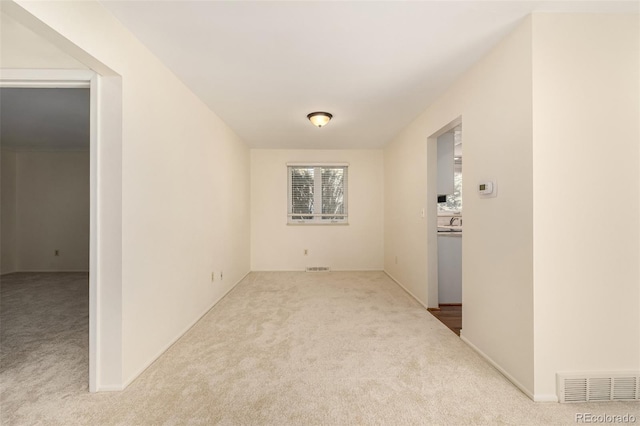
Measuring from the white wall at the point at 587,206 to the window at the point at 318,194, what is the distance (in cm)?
395

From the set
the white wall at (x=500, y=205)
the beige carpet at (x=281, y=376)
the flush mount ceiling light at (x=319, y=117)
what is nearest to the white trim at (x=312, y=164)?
the flush mount ceiling light at (x=319, y=117)

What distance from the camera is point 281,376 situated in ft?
6.05

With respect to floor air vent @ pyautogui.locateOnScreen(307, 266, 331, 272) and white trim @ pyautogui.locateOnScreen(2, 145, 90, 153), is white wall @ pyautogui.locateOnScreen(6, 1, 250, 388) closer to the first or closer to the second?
floor air vent @ pyautogui.locateOnScreen(307, 266, 331, 272)

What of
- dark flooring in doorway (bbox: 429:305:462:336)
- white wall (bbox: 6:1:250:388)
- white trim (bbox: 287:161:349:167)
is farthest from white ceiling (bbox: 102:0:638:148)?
dark flooring in doorway (bbox: 429:305:462:336)

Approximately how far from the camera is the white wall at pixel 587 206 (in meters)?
1.60

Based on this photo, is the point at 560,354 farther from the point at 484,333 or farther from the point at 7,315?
the point at 7,315

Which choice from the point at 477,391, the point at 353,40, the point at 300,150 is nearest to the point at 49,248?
the point at 300,150

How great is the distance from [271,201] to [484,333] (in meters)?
4.23

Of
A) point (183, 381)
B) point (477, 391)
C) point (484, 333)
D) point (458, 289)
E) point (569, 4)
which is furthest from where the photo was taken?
point (458, 289)

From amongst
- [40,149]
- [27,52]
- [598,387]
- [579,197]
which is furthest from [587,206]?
[40,149]

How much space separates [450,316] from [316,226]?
3045mm

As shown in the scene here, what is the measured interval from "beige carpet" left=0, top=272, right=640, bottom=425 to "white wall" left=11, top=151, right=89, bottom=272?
3.00 meters

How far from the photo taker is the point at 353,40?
1.89 meters

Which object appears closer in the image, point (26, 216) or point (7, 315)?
point (7, 315)
